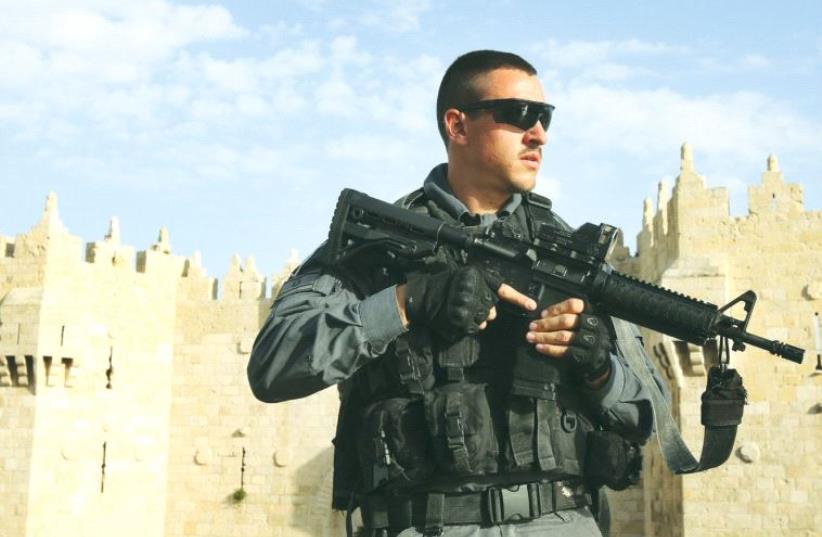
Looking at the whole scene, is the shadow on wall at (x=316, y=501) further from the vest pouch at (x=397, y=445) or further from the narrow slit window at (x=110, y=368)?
the vest pouch at (x=397, y=445)

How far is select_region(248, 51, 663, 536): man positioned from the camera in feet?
11.7

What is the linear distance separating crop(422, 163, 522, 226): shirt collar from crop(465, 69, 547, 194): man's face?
0.07m

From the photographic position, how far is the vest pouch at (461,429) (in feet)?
11.6

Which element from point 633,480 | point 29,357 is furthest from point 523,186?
point 29,357

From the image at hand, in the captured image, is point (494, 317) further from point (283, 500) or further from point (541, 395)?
point (283, 500)

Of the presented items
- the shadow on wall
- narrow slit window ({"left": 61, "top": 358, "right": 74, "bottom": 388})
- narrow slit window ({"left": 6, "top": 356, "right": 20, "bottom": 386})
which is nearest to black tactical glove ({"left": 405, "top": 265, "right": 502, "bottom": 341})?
the shadow on wall

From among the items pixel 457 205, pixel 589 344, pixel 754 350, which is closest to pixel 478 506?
pixel 589 344

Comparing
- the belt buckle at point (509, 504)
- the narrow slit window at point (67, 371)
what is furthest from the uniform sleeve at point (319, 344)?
the narrow slit window at point (67, 371)

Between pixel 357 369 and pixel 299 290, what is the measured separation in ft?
1.19

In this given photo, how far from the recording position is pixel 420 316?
3592mm

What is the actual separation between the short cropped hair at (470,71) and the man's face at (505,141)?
27 mm

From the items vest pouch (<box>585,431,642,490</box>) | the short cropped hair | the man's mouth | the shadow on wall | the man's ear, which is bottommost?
the shadow on wall

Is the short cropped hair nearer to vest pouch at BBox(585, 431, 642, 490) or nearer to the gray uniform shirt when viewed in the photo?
the gray uniform shirt

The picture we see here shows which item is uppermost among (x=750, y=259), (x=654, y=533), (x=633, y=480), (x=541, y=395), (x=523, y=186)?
(x=750, y=259)
